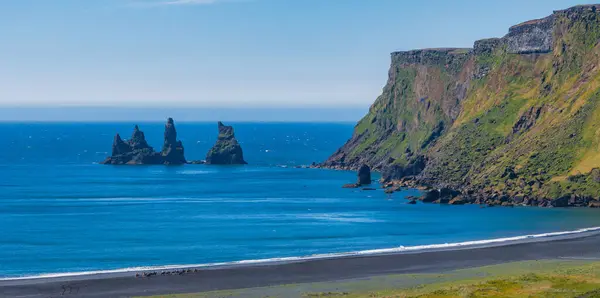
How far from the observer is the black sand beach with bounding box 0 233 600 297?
97125mm

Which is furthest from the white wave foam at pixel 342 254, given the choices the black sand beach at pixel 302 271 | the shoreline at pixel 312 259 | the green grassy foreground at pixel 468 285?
the green grassy foreground at pixel 468 285

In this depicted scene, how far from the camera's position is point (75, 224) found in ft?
492

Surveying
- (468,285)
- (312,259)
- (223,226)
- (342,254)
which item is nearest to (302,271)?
(312,259)

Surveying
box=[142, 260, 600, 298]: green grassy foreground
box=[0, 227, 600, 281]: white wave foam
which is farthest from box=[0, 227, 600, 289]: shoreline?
box=[142, 260, 600, 298]: green grassy foreground

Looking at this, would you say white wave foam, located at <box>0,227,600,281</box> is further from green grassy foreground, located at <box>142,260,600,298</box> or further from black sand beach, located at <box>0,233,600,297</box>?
green grassy foreground, located at <box>142,260,600,298</box>

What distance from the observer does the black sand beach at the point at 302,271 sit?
9712cm

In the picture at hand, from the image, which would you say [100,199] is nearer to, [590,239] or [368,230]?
[368,230]

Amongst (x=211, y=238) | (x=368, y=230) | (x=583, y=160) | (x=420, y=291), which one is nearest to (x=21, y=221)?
(x=211, y=238)

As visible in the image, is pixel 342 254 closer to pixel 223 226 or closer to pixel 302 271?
pixel 302 271

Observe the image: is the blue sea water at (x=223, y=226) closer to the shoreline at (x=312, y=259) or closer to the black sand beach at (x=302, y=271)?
the shoreline at (x=312, y=259)

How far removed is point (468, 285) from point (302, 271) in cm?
2021

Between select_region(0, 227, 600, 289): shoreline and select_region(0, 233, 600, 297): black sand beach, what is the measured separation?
7.7 inches

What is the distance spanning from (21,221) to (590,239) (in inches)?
3371

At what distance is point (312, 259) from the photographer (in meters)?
115
